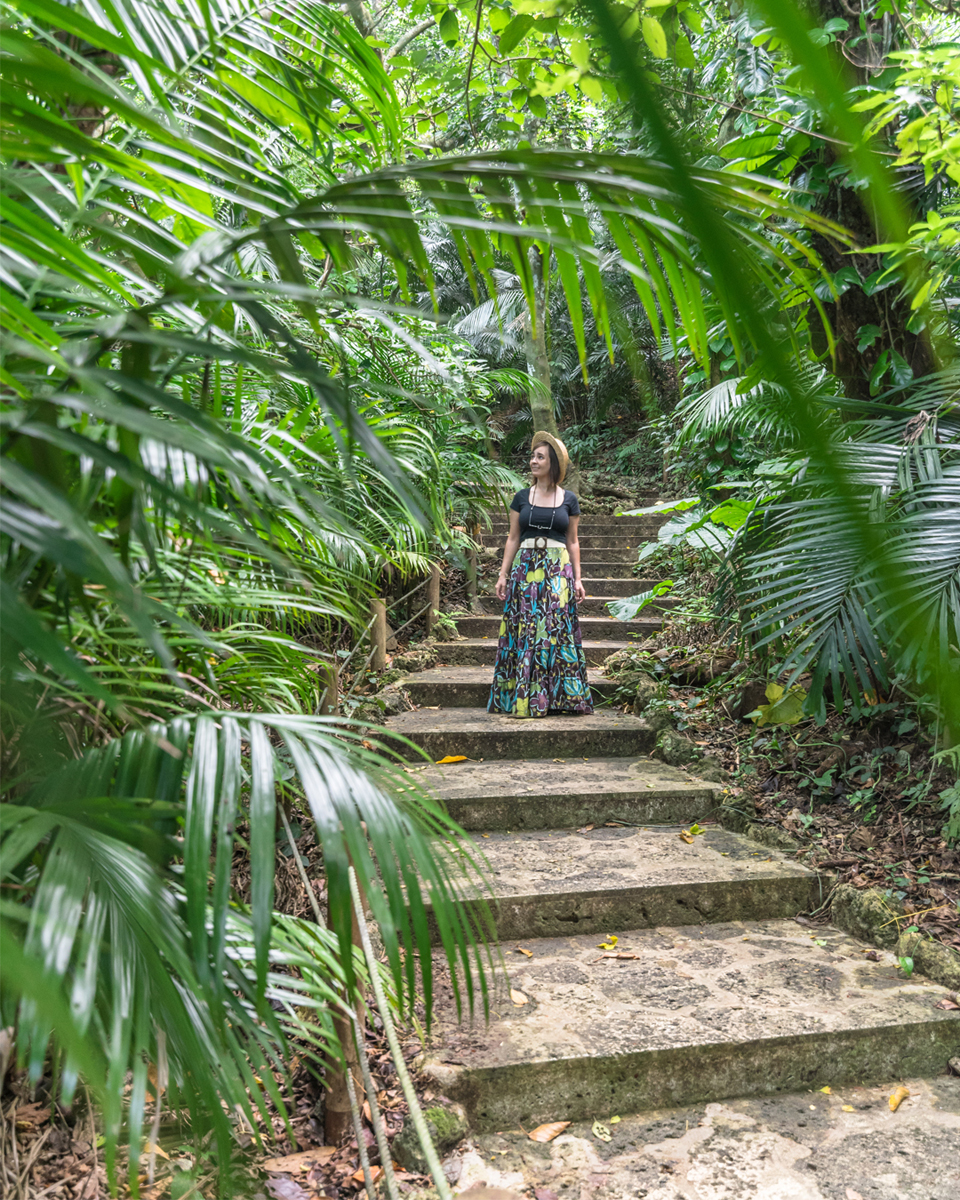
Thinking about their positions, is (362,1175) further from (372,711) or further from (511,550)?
(511,550)

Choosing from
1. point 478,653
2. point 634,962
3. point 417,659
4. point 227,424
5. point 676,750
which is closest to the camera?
point 227,424

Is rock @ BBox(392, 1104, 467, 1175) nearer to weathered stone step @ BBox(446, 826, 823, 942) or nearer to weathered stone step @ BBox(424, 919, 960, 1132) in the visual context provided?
weathered stone step @ BBox(424, 919, 960, 1132)

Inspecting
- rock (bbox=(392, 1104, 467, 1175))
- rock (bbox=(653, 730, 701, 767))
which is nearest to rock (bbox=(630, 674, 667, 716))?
rock (bbox=(653, 730, 701, 767))

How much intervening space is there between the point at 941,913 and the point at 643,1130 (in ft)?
3.77

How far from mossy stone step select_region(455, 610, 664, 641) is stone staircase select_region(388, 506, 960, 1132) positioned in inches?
71.8

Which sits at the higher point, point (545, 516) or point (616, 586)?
point (545, 516)

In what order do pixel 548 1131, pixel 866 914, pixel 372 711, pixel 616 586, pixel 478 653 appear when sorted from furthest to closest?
pixel 616 586 → pixel 478 653 → pixel 372 711 → pixel 866 914 → pixel 548 1131

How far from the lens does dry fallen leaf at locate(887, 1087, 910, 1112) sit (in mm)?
1835

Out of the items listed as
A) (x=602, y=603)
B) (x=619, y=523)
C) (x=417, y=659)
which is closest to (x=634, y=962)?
(x=417, y=659)

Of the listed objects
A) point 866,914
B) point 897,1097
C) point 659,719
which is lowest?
point 897,1097

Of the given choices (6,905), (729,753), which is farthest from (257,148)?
(729,753)

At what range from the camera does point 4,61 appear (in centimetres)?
44

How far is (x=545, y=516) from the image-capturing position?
4.42m

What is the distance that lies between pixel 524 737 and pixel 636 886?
4.65ft
